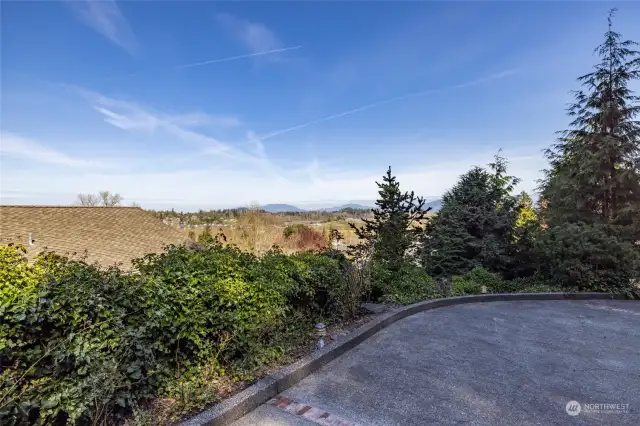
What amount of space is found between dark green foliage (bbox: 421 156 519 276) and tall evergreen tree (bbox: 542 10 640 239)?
1.40m

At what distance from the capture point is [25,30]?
495 centimetres

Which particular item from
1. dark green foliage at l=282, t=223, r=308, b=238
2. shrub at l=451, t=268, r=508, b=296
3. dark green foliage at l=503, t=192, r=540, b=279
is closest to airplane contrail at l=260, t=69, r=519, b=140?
dark green foliage at l=503, t=192, r=540, b=279

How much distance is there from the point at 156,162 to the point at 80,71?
5.02m

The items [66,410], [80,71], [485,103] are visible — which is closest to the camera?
[66,410]

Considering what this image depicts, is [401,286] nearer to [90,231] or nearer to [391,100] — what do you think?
[391,100]

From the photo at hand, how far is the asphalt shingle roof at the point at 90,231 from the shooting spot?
10039 millimetres

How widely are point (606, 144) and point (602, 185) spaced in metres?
0.91

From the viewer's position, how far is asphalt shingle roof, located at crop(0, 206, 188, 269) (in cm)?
1004

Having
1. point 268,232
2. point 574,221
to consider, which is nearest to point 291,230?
point 268,232

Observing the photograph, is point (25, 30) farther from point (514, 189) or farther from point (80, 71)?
point (514, 189)

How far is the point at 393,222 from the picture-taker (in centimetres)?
728

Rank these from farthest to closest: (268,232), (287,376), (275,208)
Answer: (275,208) → (268,232) → (287,376)

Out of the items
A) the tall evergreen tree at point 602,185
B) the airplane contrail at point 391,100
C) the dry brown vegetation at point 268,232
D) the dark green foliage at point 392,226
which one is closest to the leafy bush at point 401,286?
the dark green foliage at point 392,226

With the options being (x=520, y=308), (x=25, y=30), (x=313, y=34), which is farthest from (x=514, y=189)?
(x=25, y=30)
